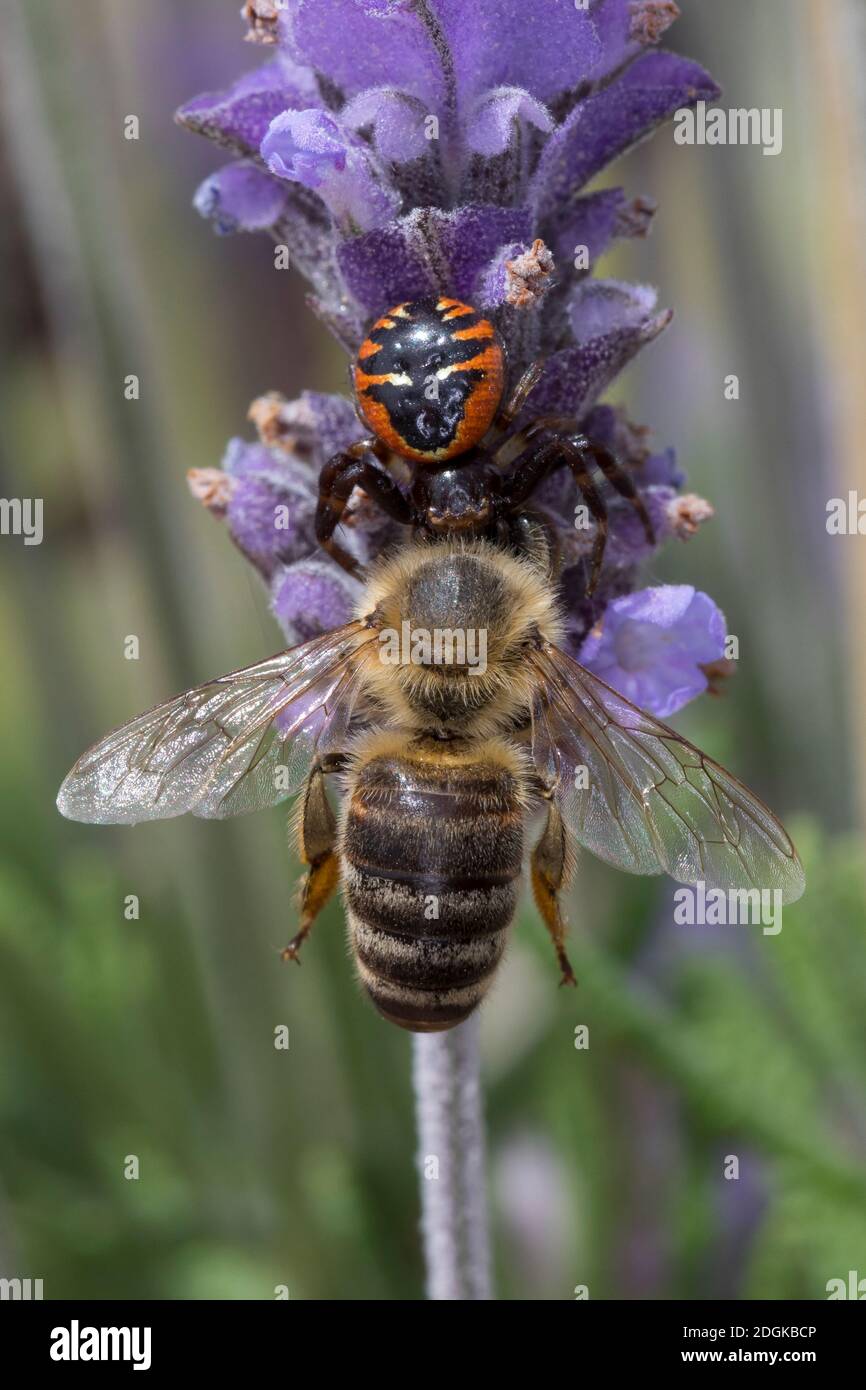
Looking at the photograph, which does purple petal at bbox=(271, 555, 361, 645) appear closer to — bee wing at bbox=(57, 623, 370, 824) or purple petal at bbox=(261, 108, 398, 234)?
bee wing at bbox=(57, 623, 370, 824)

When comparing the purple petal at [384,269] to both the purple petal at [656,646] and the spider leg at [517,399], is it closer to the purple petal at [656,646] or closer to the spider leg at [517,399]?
the spider leg at [517,399]

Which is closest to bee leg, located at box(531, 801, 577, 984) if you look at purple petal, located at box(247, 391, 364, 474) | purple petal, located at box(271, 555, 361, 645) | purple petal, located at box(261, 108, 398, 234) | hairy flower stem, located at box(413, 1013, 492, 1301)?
hairy flower stem, located at box(413, 1013, 492, 1301)

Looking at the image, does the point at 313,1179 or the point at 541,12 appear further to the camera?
the point at 313,1179

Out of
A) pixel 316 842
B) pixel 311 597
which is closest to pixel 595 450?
pixel 311 597

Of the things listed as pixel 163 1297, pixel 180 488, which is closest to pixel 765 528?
pixel 180 488

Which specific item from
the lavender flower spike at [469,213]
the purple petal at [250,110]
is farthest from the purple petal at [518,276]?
the purple petal at [250,110]

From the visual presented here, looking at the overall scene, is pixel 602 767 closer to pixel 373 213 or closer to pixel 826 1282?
pixel 373 213
